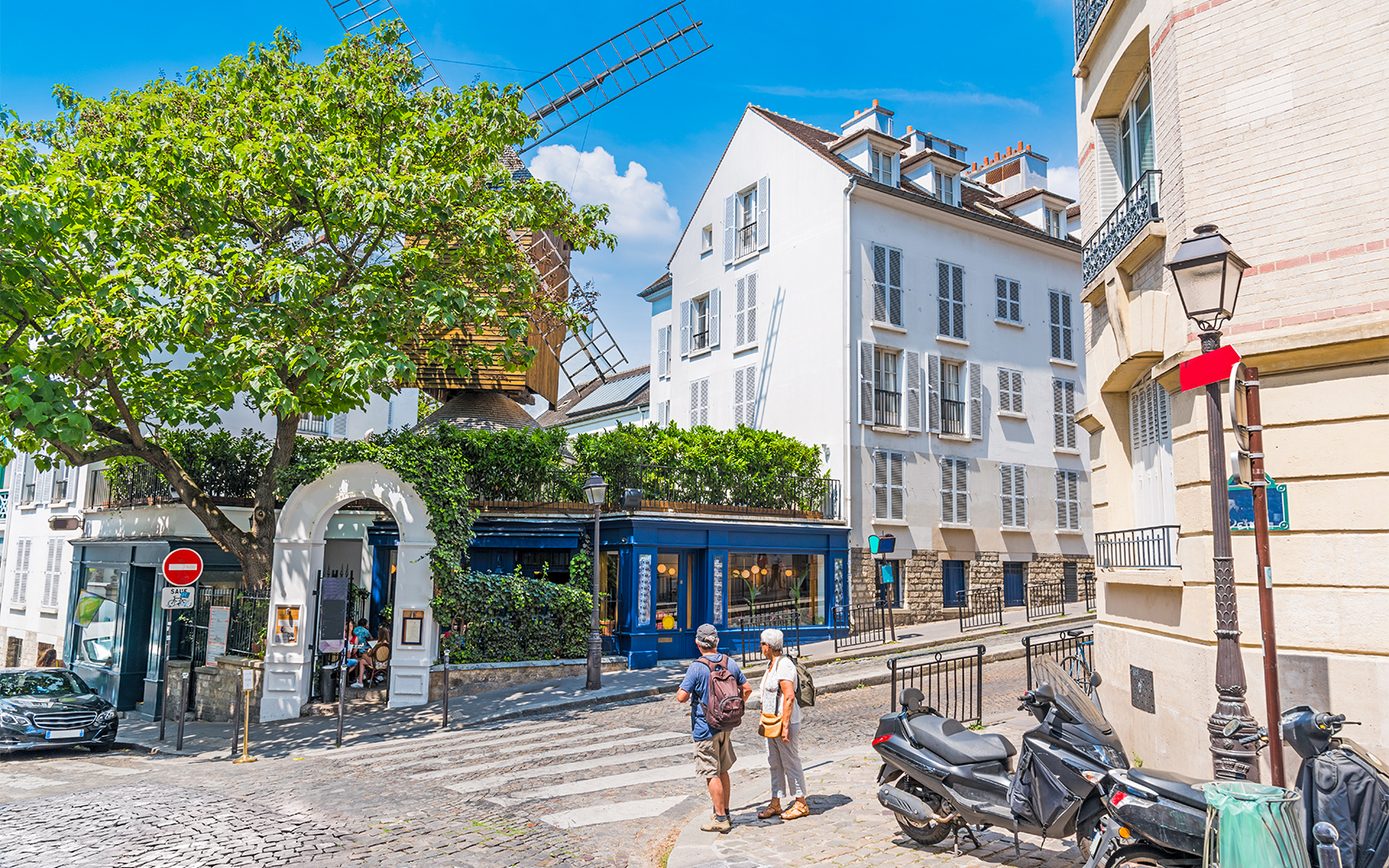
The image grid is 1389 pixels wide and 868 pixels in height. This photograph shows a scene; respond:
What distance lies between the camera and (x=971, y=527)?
1023 inches

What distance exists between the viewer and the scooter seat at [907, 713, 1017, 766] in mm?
6484

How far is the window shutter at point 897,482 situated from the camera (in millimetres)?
24594

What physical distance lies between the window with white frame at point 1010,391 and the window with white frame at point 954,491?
2400 mm

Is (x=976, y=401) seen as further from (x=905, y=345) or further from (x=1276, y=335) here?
(x=1276, y=335)

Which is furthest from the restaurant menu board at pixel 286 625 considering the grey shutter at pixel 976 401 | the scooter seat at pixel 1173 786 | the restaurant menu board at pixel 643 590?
the grey shutter at pixel 976 401

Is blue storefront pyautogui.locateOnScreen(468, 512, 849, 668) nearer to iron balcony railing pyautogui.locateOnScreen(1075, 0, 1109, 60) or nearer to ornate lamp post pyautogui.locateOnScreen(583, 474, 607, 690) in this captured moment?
ornate lamp post pyautogui.locateOnScreen(583, 474, 607, 690)

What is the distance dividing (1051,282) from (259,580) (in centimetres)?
2384

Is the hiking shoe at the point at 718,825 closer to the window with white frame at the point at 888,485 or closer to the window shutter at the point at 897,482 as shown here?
the window with white frame at the point at 888,485

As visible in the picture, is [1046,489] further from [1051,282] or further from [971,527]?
[1051,282]

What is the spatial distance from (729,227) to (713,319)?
2993 mm

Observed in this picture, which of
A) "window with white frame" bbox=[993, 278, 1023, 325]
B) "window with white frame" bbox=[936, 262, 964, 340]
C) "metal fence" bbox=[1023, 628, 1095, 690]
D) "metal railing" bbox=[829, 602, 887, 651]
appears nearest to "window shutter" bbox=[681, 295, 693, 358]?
"window with white frame" bbox=[936, 262, 964, 340]

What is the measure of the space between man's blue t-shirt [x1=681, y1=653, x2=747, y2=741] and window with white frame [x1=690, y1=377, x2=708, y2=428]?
21400mm

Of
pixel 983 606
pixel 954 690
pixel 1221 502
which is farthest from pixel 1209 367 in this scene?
pixel 983 606

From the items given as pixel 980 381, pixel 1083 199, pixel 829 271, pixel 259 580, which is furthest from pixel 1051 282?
pixel 259 580
